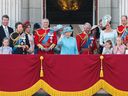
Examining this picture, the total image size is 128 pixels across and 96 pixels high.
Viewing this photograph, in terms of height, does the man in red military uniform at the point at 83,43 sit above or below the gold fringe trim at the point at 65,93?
above

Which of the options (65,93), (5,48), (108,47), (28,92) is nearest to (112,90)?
(65,93)

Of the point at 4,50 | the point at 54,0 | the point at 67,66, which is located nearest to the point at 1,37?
the point at 4,50

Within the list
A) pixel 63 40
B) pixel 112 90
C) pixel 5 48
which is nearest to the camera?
pixel 112 90

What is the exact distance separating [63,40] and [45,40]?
0.61 meters

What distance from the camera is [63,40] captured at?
14.7 m

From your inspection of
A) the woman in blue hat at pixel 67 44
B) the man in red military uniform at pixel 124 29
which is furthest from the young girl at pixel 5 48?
the man in red military uniform at pixel 124 29

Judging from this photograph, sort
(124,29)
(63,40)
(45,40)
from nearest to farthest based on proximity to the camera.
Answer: (63,40)
(45,40)
(124,29)

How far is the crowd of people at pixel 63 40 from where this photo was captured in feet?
48.1

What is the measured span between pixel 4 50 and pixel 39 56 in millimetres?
1059

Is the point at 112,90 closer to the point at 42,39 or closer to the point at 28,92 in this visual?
the point at 28,92

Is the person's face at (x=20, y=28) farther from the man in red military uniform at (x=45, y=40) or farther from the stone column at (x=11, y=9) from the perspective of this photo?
the stone column at (x=11, y=9)

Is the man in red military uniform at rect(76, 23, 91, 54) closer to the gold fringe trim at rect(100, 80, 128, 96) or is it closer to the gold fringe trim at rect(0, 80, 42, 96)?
the gold fringe trim at rect(100, 80, 128, 96)

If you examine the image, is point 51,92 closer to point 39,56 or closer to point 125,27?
point 39,56

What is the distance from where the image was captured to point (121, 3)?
1764 centimetres
